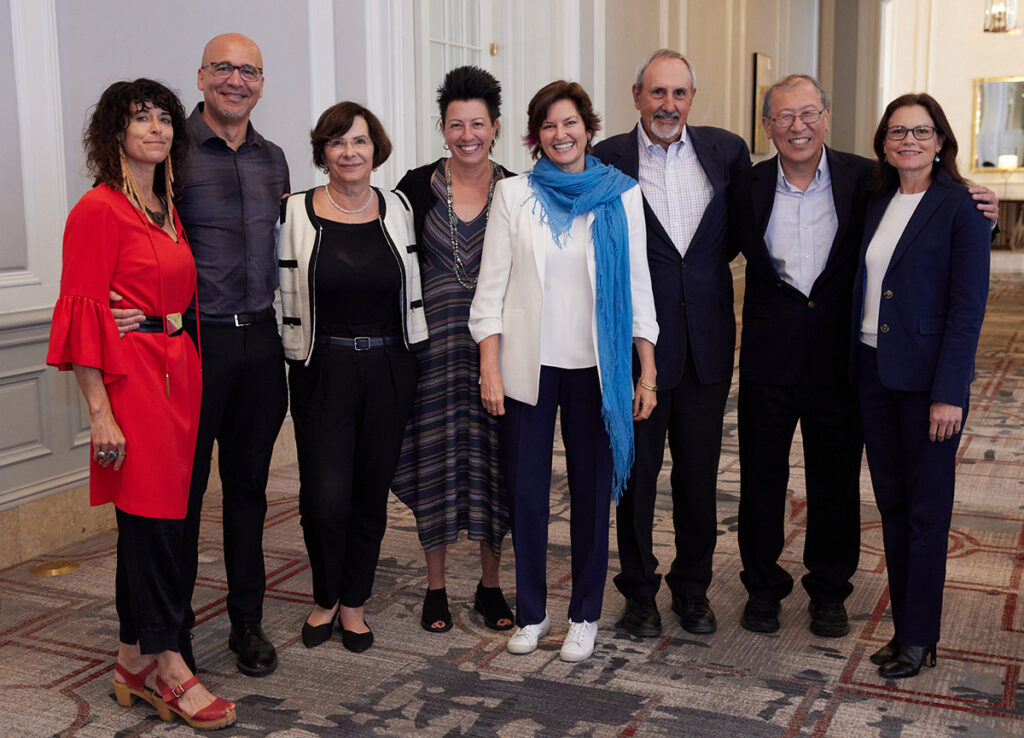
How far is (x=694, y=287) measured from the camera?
3.12 metres

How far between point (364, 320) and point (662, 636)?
4.27 ft

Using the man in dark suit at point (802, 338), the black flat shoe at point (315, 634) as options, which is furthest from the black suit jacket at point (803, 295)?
the black flat shoe at point (315, 634)

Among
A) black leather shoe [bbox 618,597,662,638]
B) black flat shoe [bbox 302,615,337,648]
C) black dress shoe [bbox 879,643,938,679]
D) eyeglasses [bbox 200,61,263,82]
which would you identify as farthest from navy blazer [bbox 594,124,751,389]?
black flat shoe [bbox 302,615,337,648]

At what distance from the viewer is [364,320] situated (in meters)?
3.02

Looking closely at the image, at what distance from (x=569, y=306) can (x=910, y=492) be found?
106cm

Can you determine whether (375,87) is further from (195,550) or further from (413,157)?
(195,550)

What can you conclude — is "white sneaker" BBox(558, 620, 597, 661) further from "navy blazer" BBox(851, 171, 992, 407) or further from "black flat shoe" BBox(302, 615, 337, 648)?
"navy blazer" BBox(851, 171, 992, 407)

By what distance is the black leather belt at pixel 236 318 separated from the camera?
2826 millimetres

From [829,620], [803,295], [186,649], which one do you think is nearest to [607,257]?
[803,295]

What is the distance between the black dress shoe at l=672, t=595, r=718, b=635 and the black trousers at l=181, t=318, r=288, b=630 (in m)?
1.28

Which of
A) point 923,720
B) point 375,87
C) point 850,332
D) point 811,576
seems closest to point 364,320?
point 850,332

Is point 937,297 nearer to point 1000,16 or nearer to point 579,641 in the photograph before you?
point 579,641

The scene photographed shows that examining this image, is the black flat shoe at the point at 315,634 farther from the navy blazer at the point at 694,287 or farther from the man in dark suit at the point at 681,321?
the navy blazer at the point at 694,287

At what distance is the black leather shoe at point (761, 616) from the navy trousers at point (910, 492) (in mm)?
395
